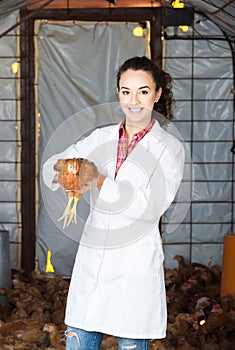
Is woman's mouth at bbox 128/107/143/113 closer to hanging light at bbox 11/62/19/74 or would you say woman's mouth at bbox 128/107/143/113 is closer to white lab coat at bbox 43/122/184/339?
white lab coat at bbox 43/122/184/339

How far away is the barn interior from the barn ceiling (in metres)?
0.01

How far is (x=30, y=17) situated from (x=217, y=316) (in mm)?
2497

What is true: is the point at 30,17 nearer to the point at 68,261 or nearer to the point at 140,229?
Answer: the point at 68,261

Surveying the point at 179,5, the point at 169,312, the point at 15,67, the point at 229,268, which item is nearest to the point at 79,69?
the point at 15,67

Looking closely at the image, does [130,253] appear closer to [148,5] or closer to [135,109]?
[135,109]

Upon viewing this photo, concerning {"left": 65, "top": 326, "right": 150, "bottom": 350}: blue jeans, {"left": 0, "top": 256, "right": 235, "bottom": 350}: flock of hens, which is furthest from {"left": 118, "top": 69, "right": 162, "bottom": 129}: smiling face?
{"left": 0, "top": 256, "right": 235, "bottom": 350}: flock of hens

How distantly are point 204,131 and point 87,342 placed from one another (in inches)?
128

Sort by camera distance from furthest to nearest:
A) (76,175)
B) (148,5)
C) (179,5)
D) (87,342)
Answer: (148,5), (179,5), (87,342), (76,175)

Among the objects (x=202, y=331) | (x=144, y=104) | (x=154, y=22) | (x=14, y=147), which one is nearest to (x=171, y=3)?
(x=154, y=22)

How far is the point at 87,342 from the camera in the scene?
2.62 metres

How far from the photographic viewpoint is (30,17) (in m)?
5.41

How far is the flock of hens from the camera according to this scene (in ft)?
13.4

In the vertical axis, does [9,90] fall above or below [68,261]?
above

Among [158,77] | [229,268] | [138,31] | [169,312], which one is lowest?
[169,312]
